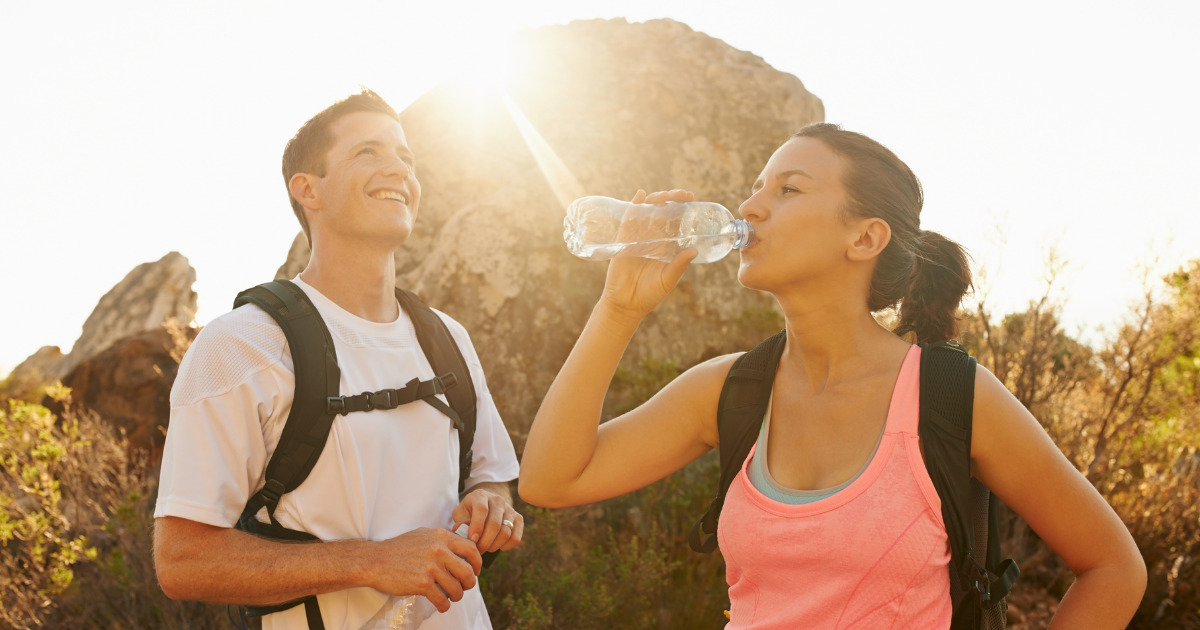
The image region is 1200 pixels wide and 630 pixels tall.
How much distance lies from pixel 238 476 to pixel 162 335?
8.40 meters

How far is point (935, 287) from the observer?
1.92 meters

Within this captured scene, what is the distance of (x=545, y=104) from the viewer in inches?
248

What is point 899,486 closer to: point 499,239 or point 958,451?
point 958,451

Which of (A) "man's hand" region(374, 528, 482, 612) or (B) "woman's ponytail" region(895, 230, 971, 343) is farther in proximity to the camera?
(B) "woman's ponytail" region(895, 230, 971, 343)

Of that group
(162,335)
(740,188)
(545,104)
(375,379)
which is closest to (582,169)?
(545,104)

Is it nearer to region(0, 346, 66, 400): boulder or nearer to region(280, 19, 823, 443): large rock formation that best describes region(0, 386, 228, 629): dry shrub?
region(280, 19, 823, 443): large rock formation

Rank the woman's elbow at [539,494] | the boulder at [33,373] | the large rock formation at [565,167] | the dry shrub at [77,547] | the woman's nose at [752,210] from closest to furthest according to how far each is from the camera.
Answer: the woman's nose at [752,210]
the woman's elbow at [539,494]
the dry shrub at [77,547]
the large rock formation at [565,167]
the boulder at [33,373]

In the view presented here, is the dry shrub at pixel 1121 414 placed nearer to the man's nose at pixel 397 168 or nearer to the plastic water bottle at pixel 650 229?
the plastic water bottle at pixel 650 229

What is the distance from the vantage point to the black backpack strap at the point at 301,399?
1763mm

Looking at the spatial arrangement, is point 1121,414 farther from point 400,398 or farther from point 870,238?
point 400,398

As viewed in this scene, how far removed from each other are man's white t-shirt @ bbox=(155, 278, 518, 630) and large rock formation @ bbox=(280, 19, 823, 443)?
109 inches

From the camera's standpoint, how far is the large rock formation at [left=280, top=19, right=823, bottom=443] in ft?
16.2

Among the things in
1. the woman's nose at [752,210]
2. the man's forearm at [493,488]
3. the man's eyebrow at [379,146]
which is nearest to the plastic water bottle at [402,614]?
the man's forearm at [493,488]

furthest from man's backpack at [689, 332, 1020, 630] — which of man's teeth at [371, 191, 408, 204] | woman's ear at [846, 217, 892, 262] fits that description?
man's teeth at [371, 191, 408, 204]
